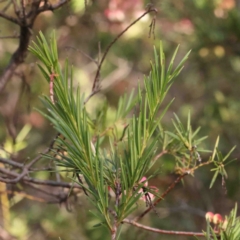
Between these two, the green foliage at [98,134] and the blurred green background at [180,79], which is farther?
the blurred green background at [180,79]

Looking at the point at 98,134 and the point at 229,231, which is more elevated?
the point at 98,134

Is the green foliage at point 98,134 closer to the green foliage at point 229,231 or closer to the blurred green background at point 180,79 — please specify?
the green foliage at point 229,231

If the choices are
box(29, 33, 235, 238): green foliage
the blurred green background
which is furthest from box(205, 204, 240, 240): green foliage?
the blurred green background

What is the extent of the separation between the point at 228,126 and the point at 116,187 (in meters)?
1.19

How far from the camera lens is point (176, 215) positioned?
1760 mm

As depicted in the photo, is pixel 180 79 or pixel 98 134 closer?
pixel 98 134

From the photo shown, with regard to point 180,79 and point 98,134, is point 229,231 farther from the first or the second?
point 180,79

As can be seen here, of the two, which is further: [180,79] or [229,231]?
[180,79]

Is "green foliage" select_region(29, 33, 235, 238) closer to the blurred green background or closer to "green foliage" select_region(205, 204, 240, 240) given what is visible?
"green foliage" select_region(205, 204, 240, 240)

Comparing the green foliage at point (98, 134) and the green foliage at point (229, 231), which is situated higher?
the green foliage at point (98, 134)

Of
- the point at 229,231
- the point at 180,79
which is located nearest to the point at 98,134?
the point at 229,231

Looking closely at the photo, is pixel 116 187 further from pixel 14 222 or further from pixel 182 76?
pixel 182 76

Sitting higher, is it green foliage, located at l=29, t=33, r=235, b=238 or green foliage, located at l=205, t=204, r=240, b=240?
green foliage, located at l=29, t=33, r=235, b=238

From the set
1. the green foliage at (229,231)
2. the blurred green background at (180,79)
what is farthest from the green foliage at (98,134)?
the blurred green background at (180,79)
